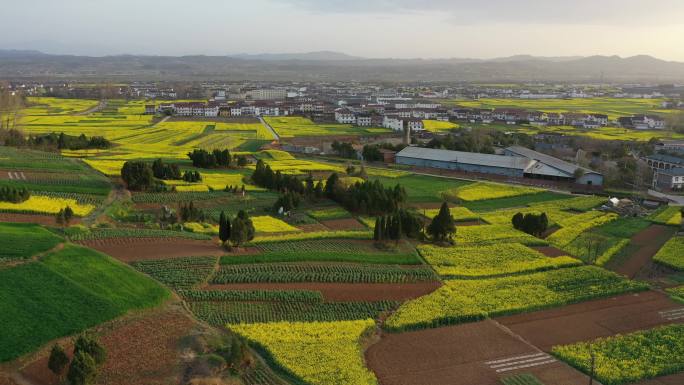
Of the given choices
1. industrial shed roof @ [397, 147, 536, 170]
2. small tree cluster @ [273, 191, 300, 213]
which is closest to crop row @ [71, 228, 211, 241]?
small tree cluster @ [273, 191, 300, 213]

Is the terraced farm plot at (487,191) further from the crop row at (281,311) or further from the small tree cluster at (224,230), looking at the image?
the crop row at (281,311)

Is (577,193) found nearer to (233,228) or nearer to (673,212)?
(673,212)

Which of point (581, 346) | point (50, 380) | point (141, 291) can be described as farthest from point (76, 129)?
point (581, 346)

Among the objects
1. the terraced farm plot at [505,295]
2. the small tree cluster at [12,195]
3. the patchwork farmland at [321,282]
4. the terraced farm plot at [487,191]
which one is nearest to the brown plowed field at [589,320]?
the patchwork farmland at [321,282]

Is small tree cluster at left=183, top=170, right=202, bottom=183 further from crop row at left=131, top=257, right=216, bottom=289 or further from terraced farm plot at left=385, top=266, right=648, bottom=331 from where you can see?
terraced farm plot at left=385, top=266, right=648, bottom=331

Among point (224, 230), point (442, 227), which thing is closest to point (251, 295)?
point (224, 230)

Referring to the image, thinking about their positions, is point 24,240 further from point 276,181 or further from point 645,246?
point 645,246
